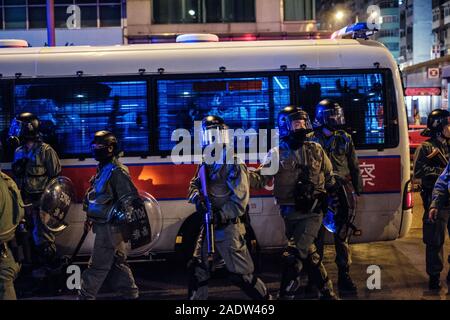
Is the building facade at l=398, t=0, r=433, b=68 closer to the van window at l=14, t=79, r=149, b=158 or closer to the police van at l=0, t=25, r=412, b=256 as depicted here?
the police van at l=0, t=25, r=412, b=256

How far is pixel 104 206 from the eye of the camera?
5848 millimetres

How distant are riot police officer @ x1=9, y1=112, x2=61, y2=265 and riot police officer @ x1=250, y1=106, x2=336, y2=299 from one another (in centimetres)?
252

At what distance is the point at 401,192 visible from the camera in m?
7.59

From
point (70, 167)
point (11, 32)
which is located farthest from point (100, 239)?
point (11, 32)

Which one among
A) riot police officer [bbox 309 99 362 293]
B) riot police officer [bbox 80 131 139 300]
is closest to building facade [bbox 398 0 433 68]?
riot police officer [bbox 309 99 362 293]

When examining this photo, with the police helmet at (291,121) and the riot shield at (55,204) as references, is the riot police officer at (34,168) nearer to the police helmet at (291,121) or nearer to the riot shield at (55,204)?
the riot shield at (55,204)

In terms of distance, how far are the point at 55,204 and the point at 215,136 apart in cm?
228

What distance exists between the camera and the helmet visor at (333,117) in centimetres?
681

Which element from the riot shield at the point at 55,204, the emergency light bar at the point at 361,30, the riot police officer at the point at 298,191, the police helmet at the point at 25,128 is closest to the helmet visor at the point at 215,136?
the riot police officer at the point at 298,191

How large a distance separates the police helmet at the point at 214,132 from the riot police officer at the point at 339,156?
5.09 feet

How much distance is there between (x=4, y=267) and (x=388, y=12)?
87923 millimetres

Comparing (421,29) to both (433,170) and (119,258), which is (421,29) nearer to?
(433,170)

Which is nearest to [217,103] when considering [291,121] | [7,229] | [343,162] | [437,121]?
[291,121]
